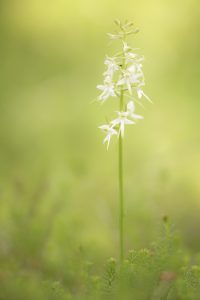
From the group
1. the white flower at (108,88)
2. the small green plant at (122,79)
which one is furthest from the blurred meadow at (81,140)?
the white flower at (108,88)

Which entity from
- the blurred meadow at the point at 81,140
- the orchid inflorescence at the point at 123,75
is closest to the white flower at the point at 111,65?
the orchid inflorescence at the point at 123,75

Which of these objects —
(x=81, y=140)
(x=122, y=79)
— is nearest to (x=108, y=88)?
(x=122, y=79)

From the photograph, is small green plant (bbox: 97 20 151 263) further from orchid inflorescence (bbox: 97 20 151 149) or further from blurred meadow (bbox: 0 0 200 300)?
blurred meadow (bbox: 0 0 200 300)

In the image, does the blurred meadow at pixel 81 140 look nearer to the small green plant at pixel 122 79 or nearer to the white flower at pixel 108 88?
the small green plant at pixel 122 79

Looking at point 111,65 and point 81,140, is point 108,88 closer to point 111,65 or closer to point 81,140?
point 111,65

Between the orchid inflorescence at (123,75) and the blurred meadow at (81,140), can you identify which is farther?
the blurred meadow at (81,140)

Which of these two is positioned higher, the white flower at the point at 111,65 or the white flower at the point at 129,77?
the white flower at the point at 111,65

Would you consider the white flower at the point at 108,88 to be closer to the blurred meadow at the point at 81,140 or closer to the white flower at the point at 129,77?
the white flower at the point at 129,77

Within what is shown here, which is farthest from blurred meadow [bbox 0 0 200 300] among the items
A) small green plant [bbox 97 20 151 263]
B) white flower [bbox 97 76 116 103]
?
white flower [bbox 97 76 116 103]

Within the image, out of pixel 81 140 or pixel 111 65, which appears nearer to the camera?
pixel 111 65
